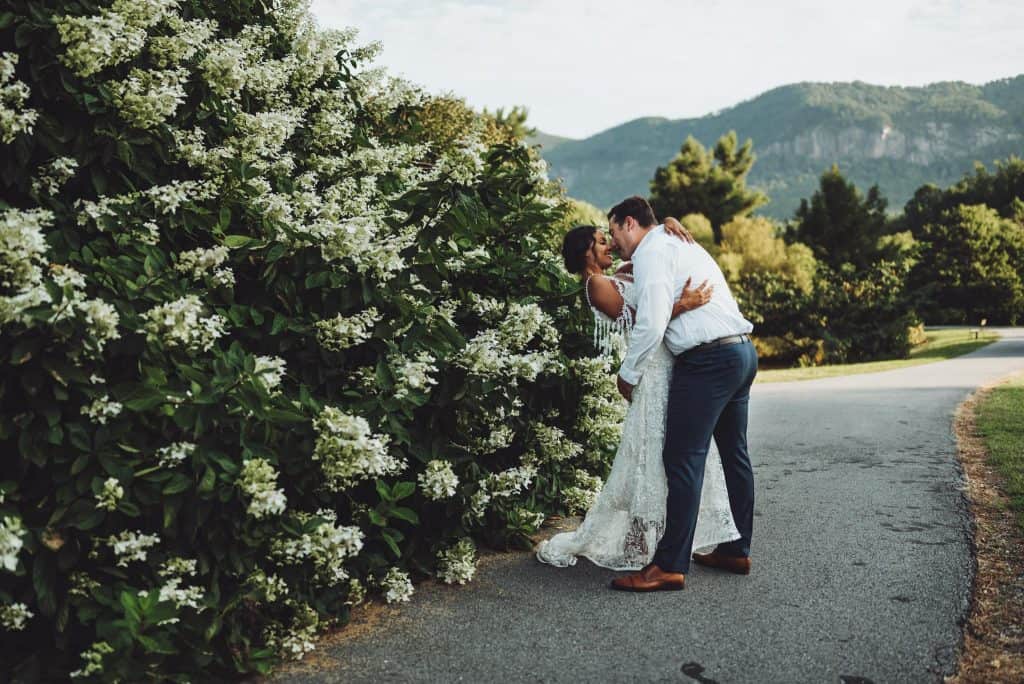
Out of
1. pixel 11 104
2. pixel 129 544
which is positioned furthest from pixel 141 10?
pixel 129 544

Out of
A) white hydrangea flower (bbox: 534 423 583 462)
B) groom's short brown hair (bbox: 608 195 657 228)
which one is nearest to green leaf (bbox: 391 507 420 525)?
white hydrangea flower (bbox: 534 423 583 462)

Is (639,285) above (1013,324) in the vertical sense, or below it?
above

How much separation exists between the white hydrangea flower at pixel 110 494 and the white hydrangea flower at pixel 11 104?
1462 millimetres

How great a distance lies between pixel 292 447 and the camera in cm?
370

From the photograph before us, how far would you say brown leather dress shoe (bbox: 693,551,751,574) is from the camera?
16.4 feet

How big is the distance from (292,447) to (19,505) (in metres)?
1.04

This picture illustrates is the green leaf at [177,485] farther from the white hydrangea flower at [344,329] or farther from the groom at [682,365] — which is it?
the groom at [682,365]

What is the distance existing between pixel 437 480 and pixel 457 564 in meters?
0.65

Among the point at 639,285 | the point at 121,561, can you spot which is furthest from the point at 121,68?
the point at 639,285

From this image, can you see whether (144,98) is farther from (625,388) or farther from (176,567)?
(625,388)

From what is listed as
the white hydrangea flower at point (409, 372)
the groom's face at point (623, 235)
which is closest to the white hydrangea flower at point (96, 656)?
the white hydrangea flower at point (409, 372)

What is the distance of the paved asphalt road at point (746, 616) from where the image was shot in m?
3.69

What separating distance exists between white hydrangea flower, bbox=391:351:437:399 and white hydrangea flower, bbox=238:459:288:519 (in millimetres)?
956

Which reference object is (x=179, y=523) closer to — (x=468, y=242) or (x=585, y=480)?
(x=468, y=242)
